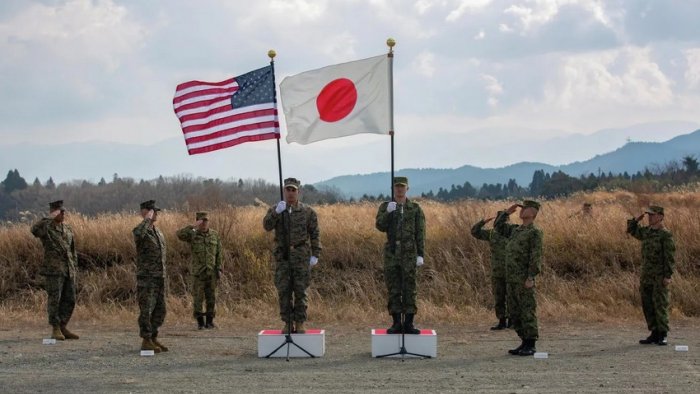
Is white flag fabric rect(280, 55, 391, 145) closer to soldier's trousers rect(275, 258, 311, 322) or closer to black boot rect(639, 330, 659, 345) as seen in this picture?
soldier's trousers rect(275, 258, 311, 322)

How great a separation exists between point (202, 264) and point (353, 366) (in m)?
4.72

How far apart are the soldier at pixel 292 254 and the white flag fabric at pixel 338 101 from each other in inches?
32.8

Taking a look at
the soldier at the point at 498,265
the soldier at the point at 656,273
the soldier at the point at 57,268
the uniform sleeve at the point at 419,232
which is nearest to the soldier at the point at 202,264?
the soldier at the point at 57,268

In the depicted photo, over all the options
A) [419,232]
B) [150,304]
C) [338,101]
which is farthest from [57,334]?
[419,232]

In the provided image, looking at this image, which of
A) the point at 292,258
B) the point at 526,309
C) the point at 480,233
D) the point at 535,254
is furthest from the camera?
the point at 480,233

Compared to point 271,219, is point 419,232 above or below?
below

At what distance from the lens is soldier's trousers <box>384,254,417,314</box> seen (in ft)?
36.0

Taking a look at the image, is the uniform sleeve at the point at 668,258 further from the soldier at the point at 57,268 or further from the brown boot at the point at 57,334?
the brown boot at the point at 57,334

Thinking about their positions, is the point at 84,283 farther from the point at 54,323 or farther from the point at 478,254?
the point at 478,254

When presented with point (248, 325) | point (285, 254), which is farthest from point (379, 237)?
point (285, 254)

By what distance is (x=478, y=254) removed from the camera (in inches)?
697

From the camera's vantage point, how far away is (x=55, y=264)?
40.6 feet

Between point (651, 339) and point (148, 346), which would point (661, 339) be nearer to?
point (651, 339)

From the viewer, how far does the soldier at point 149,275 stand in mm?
11164
